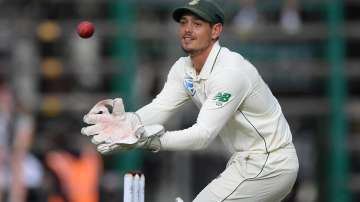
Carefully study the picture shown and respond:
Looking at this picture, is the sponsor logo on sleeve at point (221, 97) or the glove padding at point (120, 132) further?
the sponsor logo on sleeve at point (221, 97)

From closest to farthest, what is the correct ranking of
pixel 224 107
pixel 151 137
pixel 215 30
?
pixel 151 137 → pixel 224 107 → pixel 215 30

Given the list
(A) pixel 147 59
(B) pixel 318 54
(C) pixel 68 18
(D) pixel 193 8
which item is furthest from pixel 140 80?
(D) pixel 193 8

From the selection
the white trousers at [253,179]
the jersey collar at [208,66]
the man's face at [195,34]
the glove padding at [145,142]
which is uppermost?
the man's face at [195,34]

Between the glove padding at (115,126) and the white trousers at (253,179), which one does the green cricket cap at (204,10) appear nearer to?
the glove padding at (115,126)

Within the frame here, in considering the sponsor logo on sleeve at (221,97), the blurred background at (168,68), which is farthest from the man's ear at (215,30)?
the blurred background at (168,68)

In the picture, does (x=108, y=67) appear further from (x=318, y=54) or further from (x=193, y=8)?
(x=193, y=8)

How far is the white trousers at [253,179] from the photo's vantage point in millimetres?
7266

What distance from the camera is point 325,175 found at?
13.2 meters

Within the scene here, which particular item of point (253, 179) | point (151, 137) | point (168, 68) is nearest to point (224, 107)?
point (151, 137)

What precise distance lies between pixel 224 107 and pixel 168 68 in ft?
21.3

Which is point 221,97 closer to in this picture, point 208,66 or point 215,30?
point 208,66

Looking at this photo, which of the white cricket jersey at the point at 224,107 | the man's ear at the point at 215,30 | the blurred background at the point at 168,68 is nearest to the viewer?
the white cricket jersey at the point at 224,107

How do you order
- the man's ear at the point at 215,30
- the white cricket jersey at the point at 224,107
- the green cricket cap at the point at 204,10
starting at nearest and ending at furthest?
the white cricket jersey at the point at 224,107, the green cricket cap at the point at 204,10, the man's ear at the point at 215,30

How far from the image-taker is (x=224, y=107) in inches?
274
